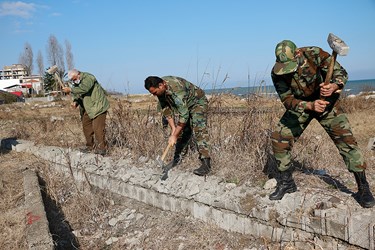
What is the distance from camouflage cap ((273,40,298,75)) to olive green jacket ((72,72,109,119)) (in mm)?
3425

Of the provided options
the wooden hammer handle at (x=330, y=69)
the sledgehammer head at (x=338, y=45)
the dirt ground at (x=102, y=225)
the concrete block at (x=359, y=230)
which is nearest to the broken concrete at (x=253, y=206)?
the concrete block at (x=359, y=230)

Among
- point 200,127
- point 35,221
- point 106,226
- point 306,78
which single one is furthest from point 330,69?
point 35,221

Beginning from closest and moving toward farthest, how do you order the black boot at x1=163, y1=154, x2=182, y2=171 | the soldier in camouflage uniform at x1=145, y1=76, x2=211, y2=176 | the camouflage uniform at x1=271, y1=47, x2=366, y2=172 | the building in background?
the camouflage uniform at x1=271, y1=47, x2=366, y2=172 → the soldier in camouflage uniform at x1=145, y1=76, x2=211, y2=176 → the black boot at x1=163, y1=154, x2=182, y2=171 → the building in background

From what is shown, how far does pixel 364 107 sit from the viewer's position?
13.1 meters

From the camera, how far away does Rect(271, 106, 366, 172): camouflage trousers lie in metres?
3.05

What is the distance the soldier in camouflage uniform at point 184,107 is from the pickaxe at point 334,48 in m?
1.58

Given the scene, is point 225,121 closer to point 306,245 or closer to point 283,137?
point 283,137

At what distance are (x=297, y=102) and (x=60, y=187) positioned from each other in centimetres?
373

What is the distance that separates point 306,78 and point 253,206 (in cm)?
126

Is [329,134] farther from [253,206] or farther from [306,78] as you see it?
[253,206]

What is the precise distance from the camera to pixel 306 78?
10.2 feet

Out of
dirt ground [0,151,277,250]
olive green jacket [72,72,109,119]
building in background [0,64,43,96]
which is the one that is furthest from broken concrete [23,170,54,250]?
building in background [0,64,43,96]

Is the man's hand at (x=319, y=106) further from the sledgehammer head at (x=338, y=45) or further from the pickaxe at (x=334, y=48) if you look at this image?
the sledgehammer head at (x=338, y=45)

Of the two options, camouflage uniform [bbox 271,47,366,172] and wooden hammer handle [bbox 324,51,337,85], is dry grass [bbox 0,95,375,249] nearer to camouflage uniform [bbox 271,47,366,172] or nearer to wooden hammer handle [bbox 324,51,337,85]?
camouflage uniform [bbox 271,47,366,172]
